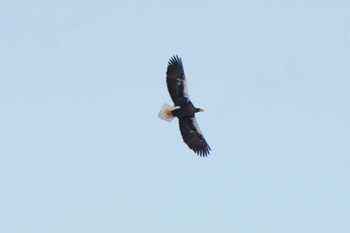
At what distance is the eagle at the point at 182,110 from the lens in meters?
52.7

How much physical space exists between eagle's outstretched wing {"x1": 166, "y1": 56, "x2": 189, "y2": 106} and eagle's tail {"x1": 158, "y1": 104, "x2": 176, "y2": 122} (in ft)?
2.26

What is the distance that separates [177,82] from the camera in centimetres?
5350

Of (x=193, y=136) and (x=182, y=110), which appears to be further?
(x=193, y=136)

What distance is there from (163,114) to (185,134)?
103 inches

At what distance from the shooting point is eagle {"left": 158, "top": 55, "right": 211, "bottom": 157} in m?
52.7

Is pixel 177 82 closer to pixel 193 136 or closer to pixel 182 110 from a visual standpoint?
pixel 182 110

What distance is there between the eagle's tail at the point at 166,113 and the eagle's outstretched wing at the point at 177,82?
2.26 ft

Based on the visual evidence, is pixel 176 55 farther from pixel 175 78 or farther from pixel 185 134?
pixel 185 134

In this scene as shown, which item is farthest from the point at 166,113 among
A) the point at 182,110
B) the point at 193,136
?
the point at 193,136

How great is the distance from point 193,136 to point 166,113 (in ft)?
9.59

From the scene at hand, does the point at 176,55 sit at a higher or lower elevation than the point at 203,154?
higher

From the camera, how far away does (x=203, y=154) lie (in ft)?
179

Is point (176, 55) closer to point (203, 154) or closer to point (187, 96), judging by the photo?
point (187, 96)

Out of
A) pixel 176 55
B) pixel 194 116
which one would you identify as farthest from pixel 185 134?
pixel 176 55
